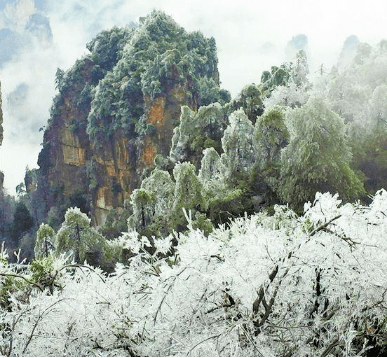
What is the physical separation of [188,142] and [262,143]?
7575mm

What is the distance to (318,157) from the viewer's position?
54.3ft

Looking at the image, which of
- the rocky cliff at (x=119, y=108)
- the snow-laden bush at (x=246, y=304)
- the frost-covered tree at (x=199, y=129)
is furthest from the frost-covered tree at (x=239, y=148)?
the rocky cliff at (x=119, y=108)

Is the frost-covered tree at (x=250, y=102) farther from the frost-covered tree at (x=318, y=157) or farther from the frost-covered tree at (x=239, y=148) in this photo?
the frost-covered tree at (x=318, y=157)

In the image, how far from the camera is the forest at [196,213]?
5055 mm

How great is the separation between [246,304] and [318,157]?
1225 cm

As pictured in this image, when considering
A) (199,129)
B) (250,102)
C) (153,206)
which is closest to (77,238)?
(153,206)

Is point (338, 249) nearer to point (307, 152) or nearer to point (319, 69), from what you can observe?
point (307, 152)

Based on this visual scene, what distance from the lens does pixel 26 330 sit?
539cm

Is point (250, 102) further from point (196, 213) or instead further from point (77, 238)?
point (77, 238)

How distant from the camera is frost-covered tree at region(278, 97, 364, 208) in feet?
53.9

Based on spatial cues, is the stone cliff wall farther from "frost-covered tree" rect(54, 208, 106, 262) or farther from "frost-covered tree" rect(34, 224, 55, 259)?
"frost-covered tree" rect(34, 224, 55, 259)

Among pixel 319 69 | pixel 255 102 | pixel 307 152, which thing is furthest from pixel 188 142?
pixel 319 69

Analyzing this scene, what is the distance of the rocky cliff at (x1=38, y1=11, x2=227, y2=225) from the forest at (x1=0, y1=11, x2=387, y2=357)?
153 millimetres

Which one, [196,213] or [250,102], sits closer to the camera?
[196,213]
